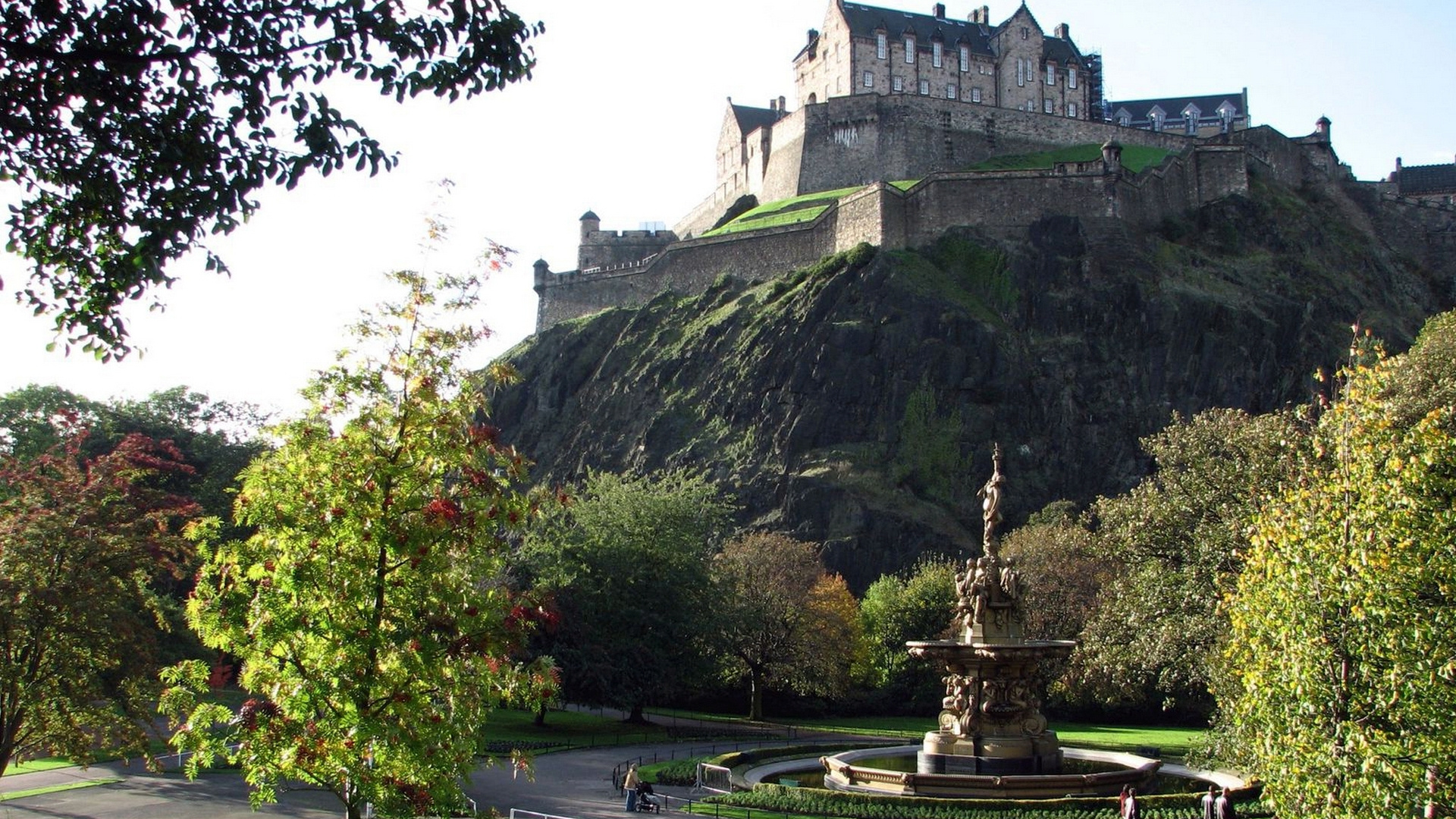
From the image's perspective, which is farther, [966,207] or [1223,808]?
[966,207]

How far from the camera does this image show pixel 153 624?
2848 cm

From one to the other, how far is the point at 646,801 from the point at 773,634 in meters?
24.6

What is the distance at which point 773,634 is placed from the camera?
45.7 meters

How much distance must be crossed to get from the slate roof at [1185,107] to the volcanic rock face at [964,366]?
22.9m

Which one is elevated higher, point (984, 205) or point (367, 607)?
point (984, 205)

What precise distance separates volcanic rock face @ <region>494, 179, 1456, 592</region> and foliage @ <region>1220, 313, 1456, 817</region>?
152 feet

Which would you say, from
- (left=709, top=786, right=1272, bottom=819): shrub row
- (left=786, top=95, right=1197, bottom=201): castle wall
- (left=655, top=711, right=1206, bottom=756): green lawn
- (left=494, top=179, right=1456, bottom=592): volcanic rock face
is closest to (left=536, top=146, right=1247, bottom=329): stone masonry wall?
(left=494, top=179, right=1456, bottom=592): volcanic rock face

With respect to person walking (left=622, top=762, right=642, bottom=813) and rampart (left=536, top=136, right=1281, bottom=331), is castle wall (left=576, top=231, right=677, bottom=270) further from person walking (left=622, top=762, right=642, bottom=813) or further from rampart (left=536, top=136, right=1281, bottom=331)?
person walking (left=622, top=762, right=642, bottom=813)

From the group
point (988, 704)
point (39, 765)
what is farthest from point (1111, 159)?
point (39, 765)

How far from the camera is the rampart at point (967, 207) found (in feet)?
230

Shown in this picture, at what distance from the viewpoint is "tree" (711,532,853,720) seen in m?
43.6

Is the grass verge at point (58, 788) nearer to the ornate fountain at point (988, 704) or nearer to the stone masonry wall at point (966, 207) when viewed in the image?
the ornate fountain at point (988, 704)

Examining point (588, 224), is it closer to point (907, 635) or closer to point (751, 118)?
point (751, 118)

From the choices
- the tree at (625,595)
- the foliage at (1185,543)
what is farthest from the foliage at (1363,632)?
the tree at (625,595)
